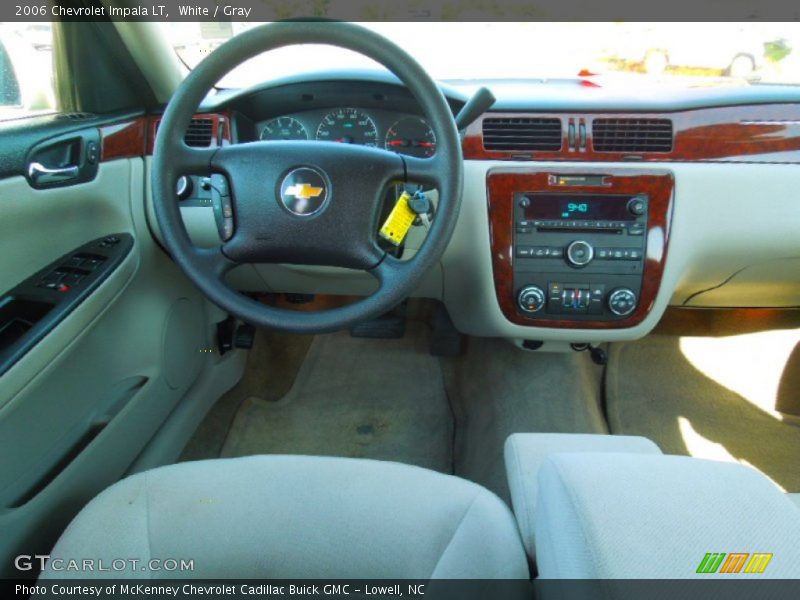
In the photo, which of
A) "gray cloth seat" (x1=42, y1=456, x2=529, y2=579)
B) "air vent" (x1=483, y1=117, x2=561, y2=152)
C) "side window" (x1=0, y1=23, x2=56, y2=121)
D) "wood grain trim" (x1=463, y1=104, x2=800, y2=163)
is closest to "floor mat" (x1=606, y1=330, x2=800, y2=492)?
"wood grain trim" (x1=463, y1=104, x2=800, y2=163)

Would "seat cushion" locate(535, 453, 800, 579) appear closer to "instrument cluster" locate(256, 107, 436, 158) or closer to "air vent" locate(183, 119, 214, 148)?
"instrument cluster" locate(256, 107, 436, 158)

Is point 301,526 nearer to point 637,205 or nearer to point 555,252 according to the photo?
point 555,252

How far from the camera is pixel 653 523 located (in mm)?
516

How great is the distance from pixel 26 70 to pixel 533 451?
4.86 ft

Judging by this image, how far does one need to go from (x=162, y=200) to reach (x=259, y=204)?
0.18 m

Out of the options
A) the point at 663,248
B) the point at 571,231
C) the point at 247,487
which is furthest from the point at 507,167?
the point at 247,487

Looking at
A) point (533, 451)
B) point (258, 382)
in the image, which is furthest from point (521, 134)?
point (258, 382)

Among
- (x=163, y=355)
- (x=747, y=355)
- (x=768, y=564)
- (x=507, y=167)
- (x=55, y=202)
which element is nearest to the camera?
(x=768, y=564)

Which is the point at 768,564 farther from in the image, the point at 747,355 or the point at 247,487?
the point at 747,355

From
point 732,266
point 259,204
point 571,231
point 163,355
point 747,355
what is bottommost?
point 747,355

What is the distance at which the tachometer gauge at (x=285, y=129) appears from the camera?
5.06 ft

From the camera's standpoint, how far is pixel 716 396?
1.96m

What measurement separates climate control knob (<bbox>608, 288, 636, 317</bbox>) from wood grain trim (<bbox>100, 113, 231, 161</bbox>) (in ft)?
3.65

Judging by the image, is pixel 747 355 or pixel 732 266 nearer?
pixel 732 266
